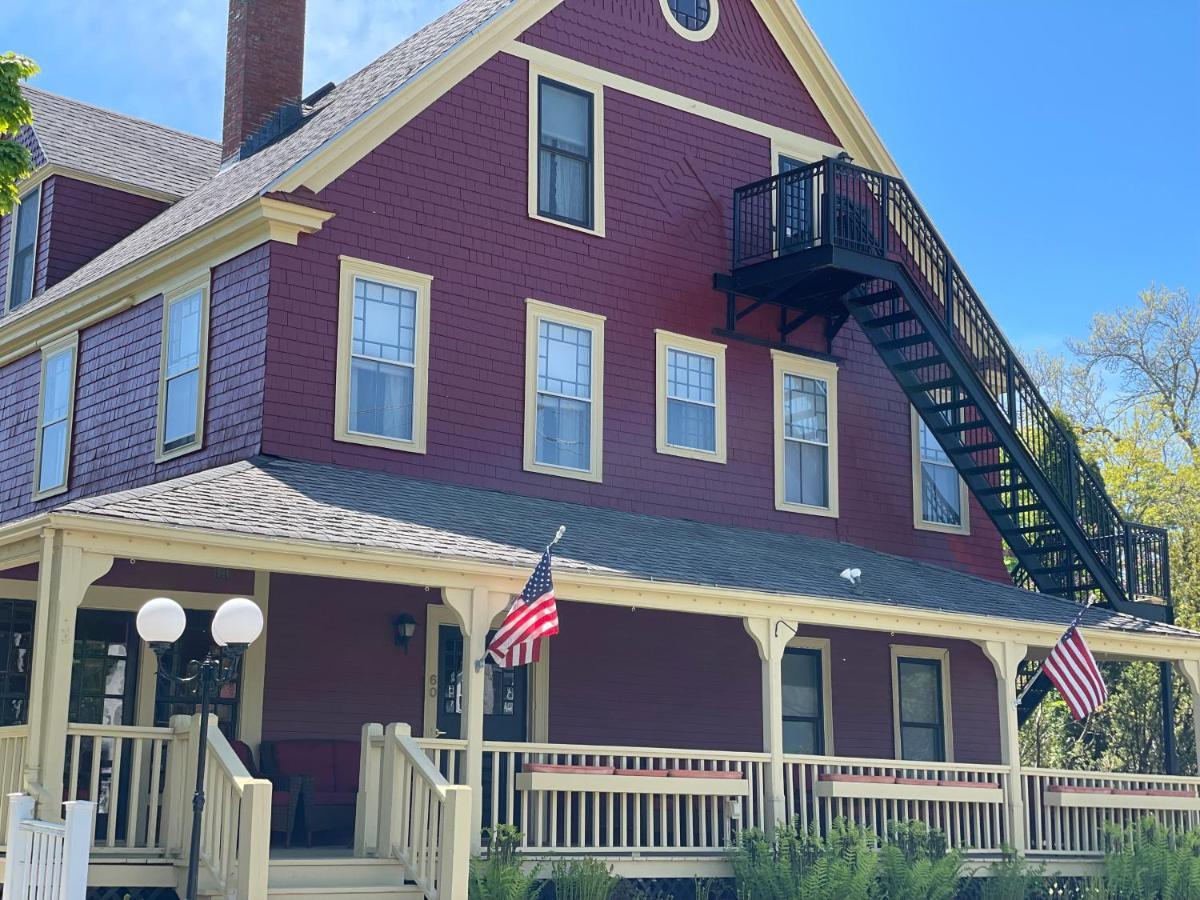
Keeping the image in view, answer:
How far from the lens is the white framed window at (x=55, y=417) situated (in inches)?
760

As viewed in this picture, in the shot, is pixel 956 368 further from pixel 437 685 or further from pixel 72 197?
pixel 72 197

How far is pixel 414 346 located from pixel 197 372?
228 centimetres

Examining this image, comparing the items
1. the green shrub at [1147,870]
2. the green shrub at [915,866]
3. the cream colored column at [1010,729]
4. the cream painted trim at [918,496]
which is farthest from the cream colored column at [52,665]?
the cream painted trim at [918,496]

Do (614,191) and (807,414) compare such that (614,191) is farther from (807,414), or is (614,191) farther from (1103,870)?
(1103,870)

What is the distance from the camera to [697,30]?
20.7 meters

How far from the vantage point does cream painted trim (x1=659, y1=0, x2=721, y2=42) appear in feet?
66.7

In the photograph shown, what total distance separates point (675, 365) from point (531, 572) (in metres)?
5.92

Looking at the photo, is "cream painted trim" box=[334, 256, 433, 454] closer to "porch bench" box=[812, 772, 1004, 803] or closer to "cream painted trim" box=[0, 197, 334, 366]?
"cream painted trim" box=[0, 197, 334, 366]

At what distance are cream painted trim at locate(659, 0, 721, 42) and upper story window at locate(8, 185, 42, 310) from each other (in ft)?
28.0

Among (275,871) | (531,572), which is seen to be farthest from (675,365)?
(275,871)

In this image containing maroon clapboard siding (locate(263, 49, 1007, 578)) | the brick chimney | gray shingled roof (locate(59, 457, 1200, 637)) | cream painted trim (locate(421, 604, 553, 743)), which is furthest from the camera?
the brick chimney

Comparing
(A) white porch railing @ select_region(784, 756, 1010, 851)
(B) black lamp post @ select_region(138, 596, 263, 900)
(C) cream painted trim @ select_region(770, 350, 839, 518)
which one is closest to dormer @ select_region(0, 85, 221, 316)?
(C) cream painted trim @ select_region(770, 350, 839, 518)

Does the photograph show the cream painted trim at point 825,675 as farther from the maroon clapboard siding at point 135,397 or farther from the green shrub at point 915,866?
the maroon clapboard siding at point 135,397

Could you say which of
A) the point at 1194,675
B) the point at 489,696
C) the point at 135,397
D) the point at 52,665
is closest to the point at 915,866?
the point at 489,696
